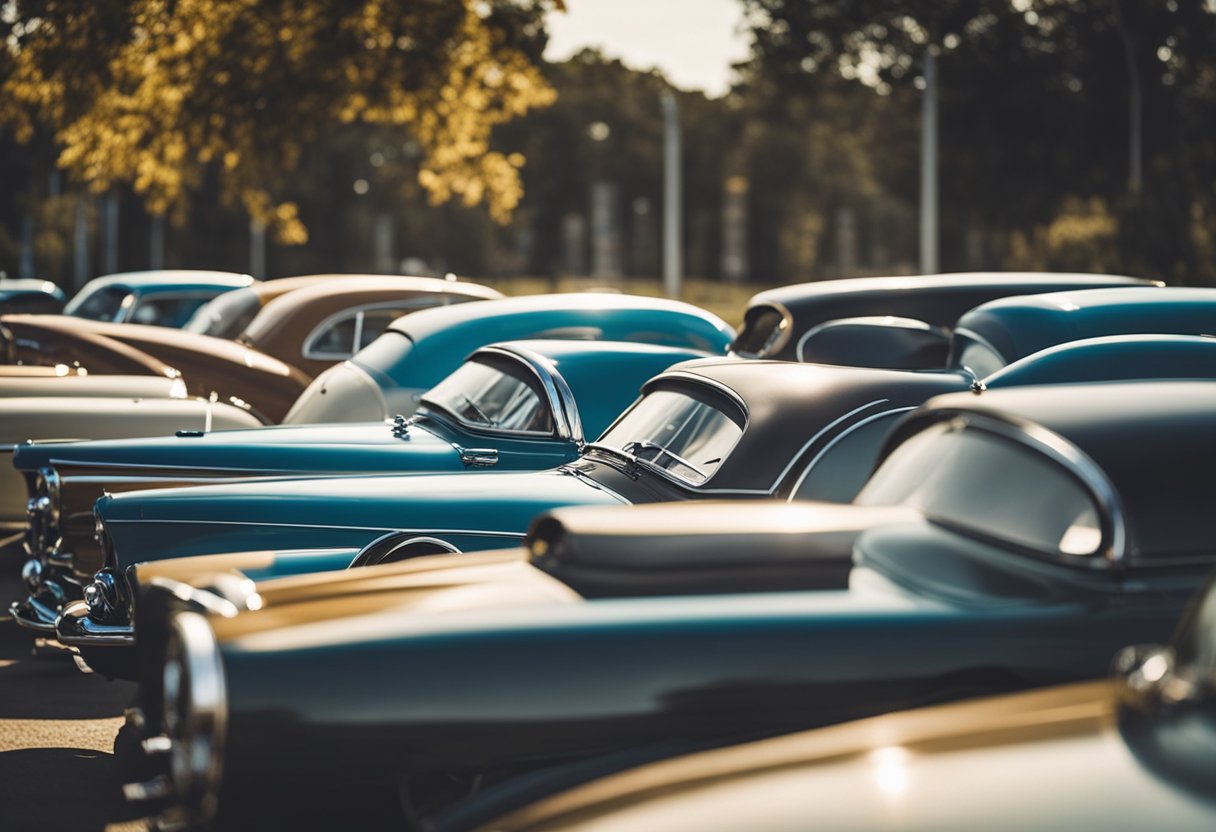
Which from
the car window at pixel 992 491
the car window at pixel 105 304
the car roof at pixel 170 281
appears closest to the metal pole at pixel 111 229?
the car window at pixel 105 304

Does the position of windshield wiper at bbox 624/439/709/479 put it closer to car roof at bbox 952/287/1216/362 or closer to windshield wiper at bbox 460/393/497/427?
windshield wiper at bbox 460/393/497/427

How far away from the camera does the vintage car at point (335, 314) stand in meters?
13.0

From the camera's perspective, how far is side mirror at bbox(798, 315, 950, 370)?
895 cm

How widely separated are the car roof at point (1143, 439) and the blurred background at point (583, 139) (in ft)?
56.4

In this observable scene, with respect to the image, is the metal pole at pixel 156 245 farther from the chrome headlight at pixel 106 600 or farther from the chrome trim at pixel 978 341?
the chrome headlight at pixel 106 600

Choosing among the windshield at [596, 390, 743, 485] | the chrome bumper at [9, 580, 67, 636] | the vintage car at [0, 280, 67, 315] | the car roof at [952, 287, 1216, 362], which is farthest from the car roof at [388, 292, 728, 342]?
the vintage car at [0, 280, 67, 315]

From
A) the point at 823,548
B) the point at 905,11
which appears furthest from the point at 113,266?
the point at 823,548

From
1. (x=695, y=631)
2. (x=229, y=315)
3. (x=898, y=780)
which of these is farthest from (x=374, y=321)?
(x=898, y=780)

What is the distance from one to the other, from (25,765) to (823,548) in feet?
11.0

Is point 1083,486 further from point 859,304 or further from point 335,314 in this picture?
point 335,314

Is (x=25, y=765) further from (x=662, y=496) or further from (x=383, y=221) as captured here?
(x=383, y=221)

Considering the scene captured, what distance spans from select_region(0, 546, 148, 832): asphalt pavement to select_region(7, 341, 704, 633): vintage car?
37 cm

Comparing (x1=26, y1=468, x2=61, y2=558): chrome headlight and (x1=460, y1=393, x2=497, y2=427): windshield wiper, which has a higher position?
(x1=460, y1=393, x2=497, y2=427): windshield wiper

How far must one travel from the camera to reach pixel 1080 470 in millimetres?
4227
